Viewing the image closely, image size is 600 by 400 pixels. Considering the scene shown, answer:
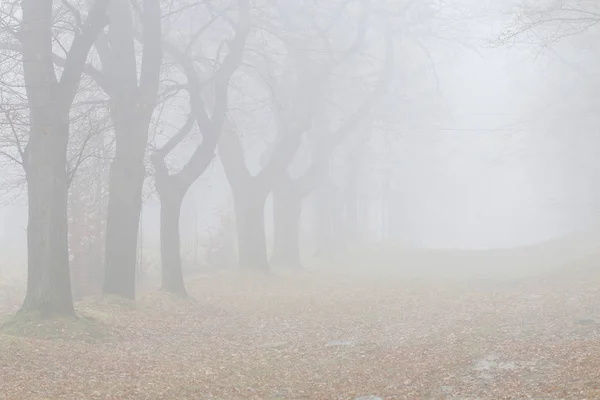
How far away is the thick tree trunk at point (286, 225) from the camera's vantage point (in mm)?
32344

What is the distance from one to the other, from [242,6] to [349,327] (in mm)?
10870

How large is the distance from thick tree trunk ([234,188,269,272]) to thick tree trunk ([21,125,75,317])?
530 inches

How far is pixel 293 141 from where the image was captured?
29328 mm

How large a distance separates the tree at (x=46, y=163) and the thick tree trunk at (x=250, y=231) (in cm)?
1343

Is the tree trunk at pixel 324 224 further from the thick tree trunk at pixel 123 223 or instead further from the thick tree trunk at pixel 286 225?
the thick tree trunk at pixel 123 223

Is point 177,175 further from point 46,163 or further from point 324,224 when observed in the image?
point 324,224

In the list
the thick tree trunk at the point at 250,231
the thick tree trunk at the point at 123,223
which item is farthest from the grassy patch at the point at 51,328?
the thick tree trunk at the point at 250,231

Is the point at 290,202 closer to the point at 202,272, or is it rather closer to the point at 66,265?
the point at 202,272

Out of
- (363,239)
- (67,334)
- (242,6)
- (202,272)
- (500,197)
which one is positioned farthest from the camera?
(500,197)

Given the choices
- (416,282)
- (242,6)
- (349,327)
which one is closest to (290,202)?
(416,282)

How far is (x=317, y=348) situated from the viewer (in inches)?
605

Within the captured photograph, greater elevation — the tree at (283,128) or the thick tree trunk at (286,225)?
the tree at (283,128)

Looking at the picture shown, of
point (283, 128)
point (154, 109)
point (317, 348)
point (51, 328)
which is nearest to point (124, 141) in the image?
point (154, 109)

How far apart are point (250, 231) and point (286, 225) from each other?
442 cm
